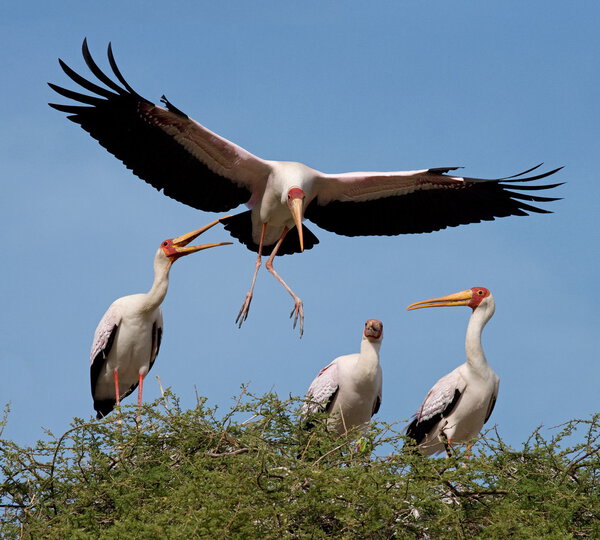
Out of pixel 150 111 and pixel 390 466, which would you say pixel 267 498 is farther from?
pixel 150 111

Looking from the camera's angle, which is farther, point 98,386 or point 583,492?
point 98,386

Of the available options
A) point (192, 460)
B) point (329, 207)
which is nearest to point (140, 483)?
point (192, 460)

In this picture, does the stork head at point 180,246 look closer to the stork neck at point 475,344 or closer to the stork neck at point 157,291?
the stork neck at point 157,291

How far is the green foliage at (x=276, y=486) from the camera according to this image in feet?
19.7

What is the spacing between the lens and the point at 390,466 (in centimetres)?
649

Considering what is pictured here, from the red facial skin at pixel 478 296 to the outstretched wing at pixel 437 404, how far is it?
2.64 ft

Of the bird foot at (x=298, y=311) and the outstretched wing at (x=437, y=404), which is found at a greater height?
the bird foot at (x=298, y=311)

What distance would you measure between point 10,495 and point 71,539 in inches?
44.8

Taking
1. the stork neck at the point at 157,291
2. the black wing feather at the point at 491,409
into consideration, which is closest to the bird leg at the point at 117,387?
the stork neck at the point at 157,291

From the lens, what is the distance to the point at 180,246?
10.2 metres

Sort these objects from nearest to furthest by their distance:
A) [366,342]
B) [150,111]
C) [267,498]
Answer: [267,498]
[366,342]
[150,111]

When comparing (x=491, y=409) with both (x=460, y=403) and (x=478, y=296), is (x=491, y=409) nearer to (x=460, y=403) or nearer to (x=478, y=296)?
(x=460, y=403)

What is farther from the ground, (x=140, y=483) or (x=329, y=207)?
(x=329, y=207)

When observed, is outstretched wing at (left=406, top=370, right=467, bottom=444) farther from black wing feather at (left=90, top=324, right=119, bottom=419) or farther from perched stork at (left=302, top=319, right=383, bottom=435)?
black wing feather at (left=90, top=324, right=119, bottom=419)
